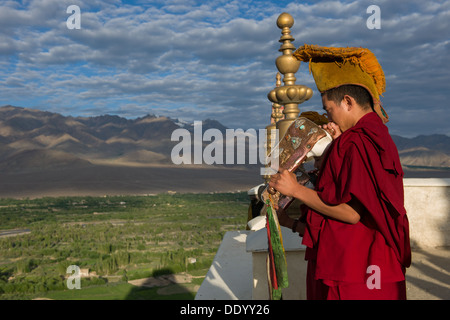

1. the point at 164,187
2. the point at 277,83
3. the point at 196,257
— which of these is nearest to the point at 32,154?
the point at 164,187

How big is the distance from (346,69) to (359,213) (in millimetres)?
782

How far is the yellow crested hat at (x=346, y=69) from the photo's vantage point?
2.11 meters

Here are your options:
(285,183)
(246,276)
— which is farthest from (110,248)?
(285,183)

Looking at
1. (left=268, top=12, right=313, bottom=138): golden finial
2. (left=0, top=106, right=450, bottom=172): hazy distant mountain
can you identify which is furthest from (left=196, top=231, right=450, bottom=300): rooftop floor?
(left=0, top=106, right=450, bottom=172): hazy distant mountain

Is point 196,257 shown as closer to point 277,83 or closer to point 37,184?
point 277,83

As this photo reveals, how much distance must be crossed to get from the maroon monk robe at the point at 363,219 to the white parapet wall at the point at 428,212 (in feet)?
15.4

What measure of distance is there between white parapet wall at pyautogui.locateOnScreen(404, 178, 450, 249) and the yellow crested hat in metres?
4.47

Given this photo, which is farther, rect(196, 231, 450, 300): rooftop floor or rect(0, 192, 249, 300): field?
rect(0, 192, 249, 300): field

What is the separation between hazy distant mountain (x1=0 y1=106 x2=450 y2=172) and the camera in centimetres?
11056

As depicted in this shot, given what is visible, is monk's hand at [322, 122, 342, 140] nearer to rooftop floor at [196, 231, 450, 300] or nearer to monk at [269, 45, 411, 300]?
monk at [269, 45, 411, 300]

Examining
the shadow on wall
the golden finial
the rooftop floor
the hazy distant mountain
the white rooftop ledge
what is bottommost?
the rooftop floor

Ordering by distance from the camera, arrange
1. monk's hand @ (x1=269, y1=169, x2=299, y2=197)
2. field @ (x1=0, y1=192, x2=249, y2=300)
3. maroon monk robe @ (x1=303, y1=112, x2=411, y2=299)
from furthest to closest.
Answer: field @ (x1=0, y1=192, x2=249, y2=300), monk's hand @ (x1=269, y1=169, x2=299, y2=197), maroon monk robe @ (x1=303, y1=112, x2=411, y2=299)

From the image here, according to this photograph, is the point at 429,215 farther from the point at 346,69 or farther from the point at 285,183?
the point at 285,183

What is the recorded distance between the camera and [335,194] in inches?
74.5
